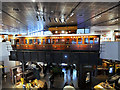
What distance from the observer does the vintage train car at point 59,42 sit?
8.54 m

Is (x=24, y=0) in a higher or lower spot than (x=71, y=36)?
higher

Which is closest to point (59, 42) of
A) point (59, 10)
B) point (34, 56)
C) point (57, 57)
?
point (57, 57)

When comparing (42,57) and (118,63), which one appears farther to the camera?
(118,63)

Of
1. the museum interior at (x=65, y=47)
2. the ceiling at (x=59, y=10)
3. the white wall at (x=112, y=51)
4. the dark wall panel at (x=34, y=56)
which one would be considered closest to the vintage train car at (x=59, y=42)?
the museum interior at (x=65, y=47)

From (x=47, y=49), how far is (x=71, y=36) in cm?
333

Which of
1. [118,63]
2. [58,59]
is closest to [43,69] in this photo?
[58,59]

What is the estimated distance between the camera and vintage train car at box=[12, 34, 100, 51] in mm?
8535

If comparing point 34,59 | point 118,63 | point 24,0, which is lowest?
point 118,63

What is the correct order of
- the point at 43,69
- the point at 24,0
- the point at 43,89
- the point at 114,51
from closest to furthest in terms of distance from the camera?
the point at 24,0 → the point at 114,51 → the point at 43,89 → the point at 43,69

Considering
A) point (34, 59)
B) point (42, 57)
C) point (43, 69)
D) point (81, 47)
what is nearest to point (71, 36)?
point (81, 47)

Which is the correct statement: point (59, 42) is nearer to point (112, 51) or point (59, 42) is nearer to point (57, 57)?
point (57, 57)

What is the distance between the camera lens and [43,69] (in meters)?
13.9

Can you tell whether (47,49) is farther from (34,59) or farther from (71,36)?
(71,36)

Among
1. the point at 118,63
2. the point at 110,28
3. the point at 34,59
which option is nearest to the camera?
the point at 34,59
